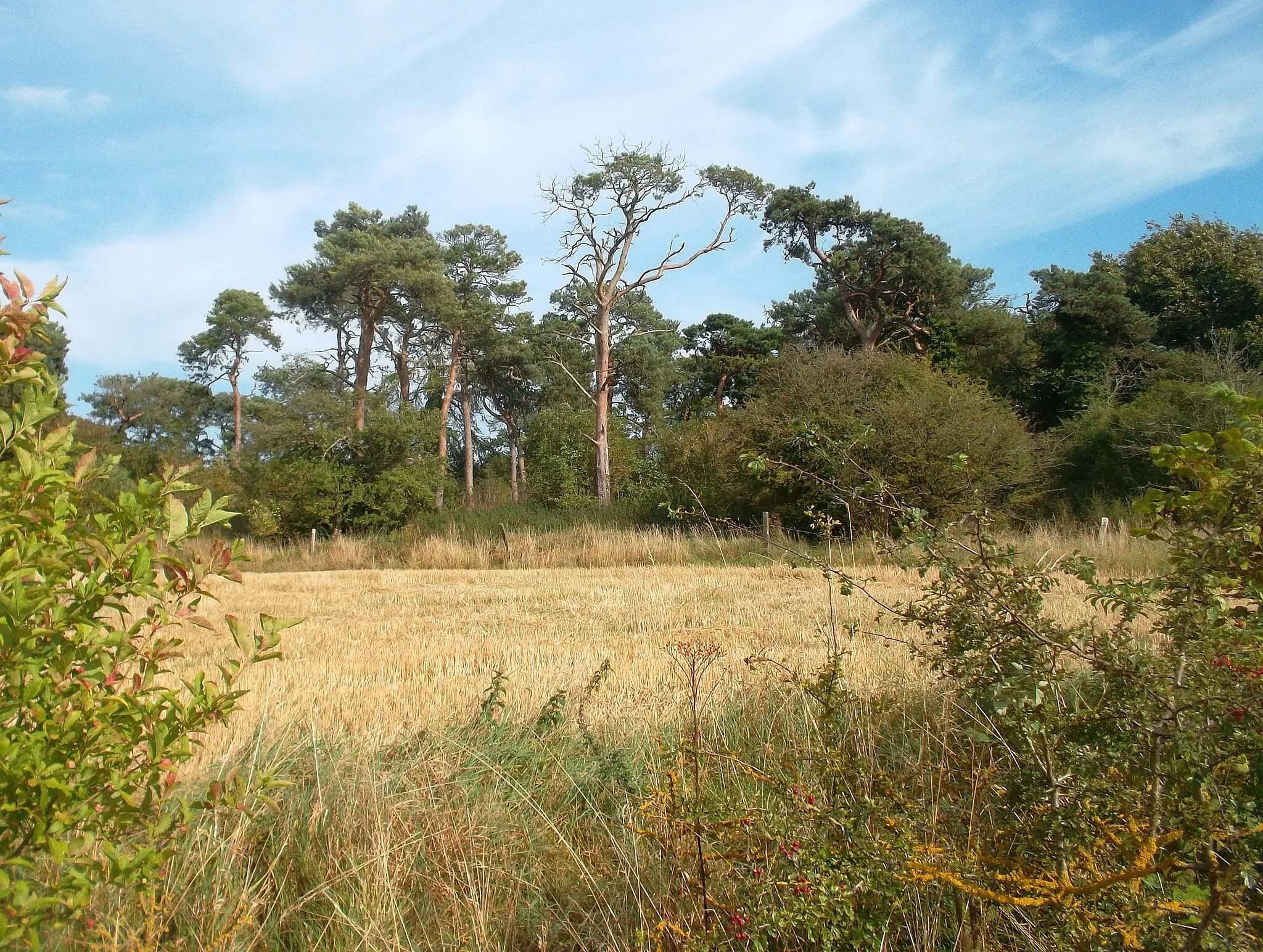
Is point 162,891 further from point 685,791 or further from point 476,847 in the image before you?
point 685,791

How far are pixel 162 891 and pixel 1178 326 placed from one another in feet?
135

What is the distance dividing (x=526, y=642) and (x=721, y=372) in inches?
1482

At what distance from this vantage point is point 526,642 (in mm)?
8062

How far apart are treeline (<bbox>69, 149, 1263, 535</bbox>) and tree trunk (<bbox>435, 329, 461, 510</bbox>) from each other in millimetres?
179

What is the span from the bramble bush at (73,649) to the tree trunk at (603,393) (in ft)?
97.7

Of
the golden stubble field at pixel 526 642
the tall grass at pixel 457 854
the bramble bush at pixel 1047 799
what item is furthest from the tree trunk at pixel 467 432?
the bramble bush at pixel 1047 799

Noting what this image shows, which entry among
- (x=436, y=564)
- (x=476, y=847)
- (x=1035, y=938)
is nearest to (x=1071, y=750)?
(x=1035, y=938)

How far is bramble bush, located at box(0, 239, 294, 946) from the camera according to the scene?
1787mm

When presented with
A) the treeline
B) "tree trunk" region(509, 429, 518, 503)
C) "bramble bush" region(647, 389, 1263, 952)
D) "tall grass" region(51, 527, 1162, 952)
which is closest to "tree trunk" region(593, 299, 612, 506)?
the treeline

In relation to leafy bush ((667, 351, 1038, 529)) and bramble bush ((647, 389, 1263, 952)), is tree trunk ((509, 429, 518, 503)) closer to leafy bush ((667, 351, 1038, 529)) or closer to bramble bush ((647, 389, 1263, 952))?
leafy bush ((667, 351, 1038, 529))

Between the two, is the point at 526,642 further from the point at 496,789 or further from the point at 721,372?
the point at 721,372

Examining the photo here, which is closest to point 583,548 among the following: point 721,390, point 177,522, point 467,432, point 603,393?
point 603,393

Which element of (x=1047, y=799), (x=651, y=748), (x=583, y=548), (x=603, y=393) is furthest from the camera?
(x=603, y=393)

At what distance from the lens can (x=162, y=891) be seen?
266 cm
